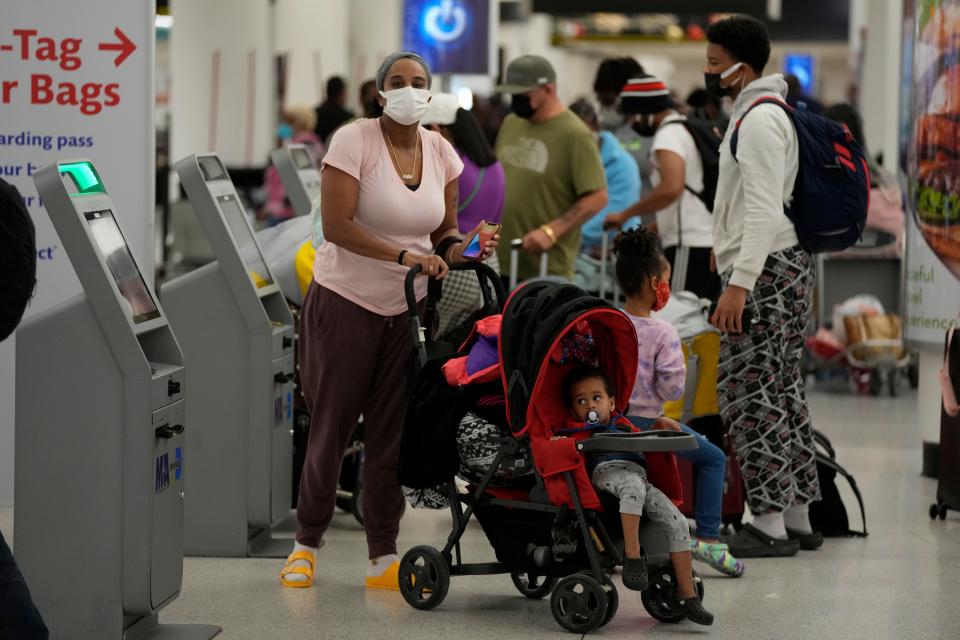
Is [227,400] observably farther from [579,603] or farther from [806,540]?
[806,540]

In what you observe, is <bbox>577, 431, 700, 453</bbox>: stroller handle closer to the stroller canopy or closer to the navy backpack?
the stroller canopy

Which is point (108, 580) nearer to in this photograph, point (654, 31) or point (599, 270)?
point (599, 270)

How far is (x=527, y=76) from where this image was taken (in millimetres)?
6121

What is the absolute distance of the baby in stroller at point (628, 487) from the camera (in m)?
4.05

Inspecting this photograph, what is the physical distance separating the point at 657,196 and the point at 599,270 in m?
1.04

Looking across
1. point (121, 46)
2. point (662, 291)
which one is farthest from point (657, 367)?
point (121, 46)

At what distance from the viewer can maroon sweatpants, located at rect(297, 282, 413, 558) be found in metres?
4.52

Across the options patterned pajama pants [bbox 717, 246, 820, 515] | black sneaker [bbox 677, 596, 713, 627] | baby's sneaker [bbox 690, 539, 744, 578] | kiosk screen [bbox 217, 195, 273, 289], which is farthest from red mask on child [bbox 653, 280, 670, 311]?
kiosk screen [bbox 217, 195, 273, 289]

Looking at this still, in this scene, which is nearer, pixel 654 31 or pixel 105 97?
pixel 105 97

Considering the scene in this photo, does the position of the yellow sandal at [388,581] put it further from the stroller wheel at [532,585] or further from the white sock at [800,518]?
the white sock at [800,518]

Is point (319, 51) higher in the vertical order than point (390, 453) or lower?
higher

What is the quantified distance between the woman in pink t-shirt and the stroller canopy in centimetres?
29

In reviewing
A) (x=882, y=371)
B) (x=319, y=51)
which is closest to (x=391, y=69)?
(x=882, y=371)

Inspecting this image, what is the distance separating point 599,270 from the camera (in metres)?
7.08
